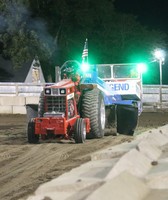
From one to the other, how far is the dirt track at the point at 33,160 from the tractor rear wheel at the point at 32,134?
19 cm

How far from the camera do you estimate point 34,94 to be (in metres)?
28.3

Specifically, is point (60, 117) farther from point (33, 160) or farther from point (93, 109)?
point (33, 160)

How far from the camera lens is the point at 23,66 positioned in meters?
40.4

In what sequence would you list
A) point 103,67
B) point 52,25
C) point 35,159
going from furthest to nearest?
point 52,25
point 103,67
point 35,159

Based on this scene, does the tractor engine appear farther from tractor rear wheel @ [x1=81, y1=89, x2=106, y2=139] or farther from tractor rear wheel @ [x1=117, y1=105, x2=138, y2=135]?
tractor rear wheel @ [x1=117, y1=105, x2=138, y2=135]

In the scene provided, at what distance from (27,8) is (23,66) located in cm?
529

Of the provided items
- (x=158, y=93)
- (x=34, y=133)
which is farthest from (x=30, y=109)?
(x=158, y=93)

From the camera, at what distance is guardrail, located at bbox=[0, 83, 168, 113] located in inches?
1070

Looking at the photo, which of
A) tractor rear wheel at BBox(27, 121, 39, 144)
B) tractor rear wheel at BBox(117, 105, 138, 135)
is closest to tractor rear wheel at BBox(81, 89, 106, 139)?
tractor rear wheel at BBox(27, 121, 39, 144)

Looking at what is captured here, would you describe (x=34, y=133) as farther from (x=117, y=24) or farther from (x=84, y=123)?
(x=117, y=24)

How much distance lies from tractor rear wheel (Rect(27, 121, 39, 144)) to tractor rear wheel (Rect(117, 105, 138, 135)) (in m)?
2.96

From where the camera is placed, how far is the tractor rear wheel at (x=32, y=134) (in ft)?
41.1

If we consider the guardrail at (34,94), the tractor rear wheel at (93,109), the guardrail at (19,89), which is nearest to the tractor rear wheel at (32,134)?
the tractor rear wheel at (93,109)

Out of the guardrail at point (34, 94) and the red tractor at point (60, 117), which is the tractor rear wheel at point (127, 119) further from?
the guardrail at point (34, 94)
